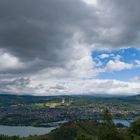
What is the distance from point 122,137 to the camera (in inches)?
3403

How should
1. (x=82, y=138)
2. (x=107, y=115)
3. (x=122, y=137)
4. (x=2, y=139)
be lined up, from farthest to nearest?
(x=2, y=139), (x=107, y=115), (x=82, y=138), (x=122, y=137)

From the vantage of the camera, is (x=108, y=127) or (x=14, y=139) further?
(x=14, y=139)

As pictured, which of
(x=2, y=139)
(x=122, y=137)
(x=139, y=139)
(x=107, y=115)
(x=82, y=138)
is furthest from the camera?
(x=2, y=139)

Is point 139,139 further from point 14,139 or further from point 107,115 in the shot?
point 14,139

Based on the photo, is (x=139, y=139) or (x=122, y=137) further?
(x=122, y=137)

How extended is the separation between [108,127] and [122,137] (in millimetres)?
11260

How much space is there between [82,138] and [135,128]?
48.6 feet

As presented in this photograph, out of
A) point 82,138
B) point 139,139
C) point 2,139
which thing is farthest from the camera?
point 2,139

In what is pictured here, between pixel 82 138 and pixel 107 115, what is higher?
pixel 107 115

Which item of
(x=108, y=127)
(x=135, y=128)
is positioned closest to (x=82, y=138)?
(x=108, y=127)

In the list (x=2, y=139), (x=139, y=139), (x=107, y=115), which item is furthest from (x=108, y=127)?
(x=2, y=139)

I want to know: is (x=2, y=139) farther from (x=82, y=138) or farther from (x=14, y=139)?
(x=82, y=138)

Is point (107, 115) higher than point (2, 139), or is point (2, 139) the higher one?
point (107, 115)

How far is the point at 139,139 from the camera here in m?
75.9
